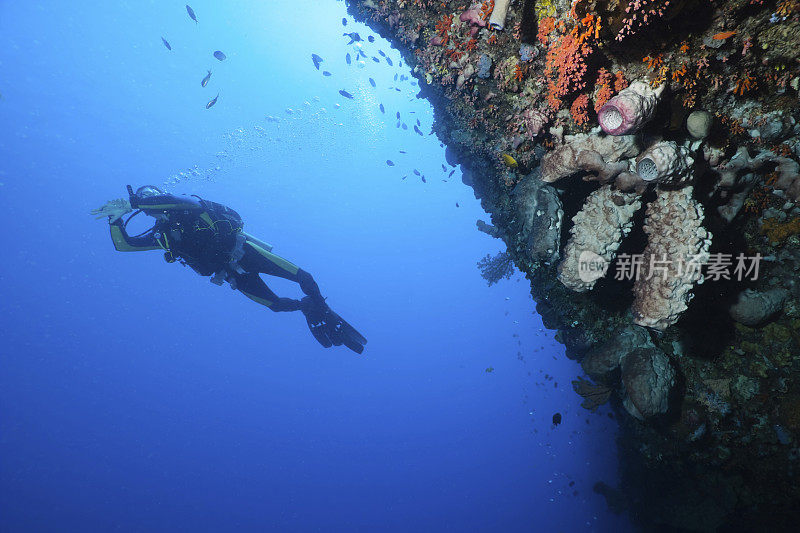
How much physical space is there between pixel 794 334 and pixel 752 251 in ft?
3.50

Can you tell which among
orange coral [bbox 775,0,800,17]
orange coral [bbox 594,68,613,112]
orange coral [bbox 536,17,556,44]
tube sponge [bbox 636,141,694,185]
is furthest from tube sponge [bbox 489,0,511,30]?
orange coral [bbox 775,0,800,17]

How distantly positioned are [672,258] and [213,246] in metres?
9.63

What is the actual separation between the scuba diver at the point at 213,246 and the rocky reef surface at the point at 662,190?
21.0 ft

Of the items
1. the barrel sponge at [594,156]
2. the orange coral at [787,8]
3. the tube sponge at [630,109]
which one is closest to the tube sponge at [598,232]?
the barrel sponge at [594,156]

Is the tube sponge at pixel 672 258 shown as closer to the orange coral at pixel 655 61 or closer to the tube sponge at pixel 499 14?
the orange coral at pixel 655 61

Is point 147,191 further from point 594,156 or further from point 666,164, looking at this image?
point 666,164

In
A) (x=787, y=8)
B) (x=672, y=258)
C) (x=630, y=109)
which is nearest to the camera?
(x=787, y=8)

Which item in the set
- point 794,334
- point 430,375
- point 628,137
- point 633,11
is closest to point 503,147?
point 628,137

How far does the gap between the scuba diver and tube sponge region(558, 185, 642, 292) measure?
811 cm

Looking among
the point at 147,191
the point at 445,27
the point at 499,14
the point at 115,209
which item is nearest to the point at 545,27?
the point at 499,14

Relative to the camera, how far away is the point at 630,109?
2.61 meters

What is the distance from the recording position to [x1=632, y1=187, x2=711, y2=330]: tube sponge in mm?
2928

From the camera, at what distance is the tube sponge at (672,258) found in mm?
2928

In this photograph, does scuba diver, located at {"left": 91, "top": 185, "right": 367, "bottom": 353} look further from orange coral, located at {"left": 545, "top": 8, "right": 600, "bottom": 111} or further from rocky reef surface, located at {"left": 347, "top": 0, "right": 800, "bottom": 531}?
orange coral, located at {"left": 545, "top": 8, "right": 600, "bottom": 111}
